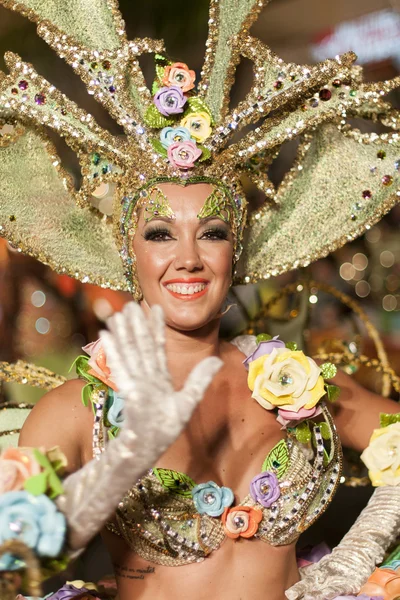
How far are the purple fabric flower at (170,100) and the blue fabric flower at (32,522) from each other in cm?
90

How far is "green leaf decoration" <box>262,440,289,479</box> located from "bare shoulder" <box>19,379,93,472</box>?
39cm

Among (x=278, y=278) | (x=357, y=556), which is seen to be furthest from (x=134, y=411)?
(x=278, y=278)

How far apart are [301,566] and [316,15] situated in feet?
8.60

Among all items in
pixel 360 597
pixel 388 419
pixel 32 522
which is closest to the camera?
pixel 32 522

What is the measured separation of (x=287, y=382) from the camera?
1767 mm

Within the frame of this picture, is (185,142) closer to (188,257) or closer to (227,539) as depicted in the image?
(188,257)

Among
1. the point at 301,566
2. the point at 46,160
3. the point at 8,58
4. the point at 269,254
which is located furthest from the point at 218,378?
the point at 8,58

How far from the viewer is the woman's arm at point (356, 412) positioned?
1.98 metres

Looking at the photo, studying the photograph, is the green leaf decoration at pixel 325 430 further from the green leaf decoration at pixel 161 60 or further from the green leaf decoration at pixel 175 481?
the green leaf decoration at pixel 161 60

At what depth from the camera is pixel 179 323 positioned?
168 cm

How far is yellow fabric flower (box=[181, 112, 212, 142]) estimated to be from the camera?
1748 millimetres

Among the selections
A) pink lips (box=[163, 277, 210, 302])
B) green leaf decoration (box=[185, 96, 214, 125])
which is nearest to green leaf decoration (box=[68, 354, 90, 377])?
pink lips (box=[163, 277, 210, 302])

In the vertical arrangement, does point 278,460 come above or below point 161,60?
below

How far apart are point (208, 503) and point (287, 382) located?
32cm
